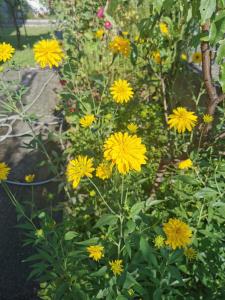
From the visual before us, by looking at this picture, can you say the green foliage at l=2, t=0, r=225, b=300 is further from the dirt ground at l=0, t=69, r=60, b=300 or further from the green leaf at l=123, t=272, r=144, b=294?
the dirt ground at l=0, t=69, r=60, b=300

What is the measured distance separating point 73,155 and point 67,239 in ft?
4.58

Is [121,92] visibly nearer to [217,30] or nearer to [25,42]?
[217,30]

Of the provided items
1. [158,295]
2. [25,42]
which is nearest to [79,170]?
[158,295]

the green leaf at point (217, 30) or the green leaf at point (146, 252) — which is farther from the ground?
the green leaf at point (217, 30)

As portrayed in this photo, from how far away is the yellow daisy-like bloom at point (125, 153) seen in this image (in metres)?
1.08

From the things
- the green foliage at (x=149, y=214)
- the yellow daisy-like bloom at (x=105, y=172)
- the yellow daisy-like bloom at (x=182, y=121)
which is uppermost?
the yellow daisy-like bloom at (x=182, y=121)

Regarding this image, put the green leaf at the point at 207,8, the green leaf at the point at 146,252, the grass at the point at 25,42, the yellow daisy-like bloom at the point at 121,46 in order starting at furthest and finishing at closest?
1. the grass at the point at 25,42
2. the yellow daisy-like bloom at the point at 121,46
3. the green leaf at the point at 146,252
4. the green leaf at the point at 207,8

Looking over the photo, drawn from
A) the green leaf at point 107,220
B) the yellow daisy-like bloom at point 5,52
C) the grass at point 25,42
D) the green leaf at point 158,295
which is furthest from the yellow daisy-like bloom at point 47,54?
the grass at point 25,42

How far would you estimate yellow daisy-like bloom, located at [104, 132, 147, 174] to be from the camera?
108 centimetres

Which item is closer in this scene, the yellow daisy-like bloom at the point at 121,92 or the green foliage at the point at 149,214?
the green foliage at the point at 149,214

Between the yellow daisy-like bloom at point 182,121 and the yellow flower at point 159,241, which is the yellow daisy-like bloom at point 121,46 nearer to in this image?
the yellow daisy-like bloom at point 182,121

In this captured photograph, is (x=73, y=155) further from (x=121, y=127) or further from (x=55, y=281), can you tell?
(x=55, y=281)

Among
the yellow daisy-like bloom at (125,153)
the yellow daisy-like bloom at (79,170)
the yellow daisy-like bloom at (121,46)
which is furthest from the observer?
the yellow daisy-like bloom at (121,46)

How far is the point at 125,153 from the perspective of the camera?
43.3 inches
